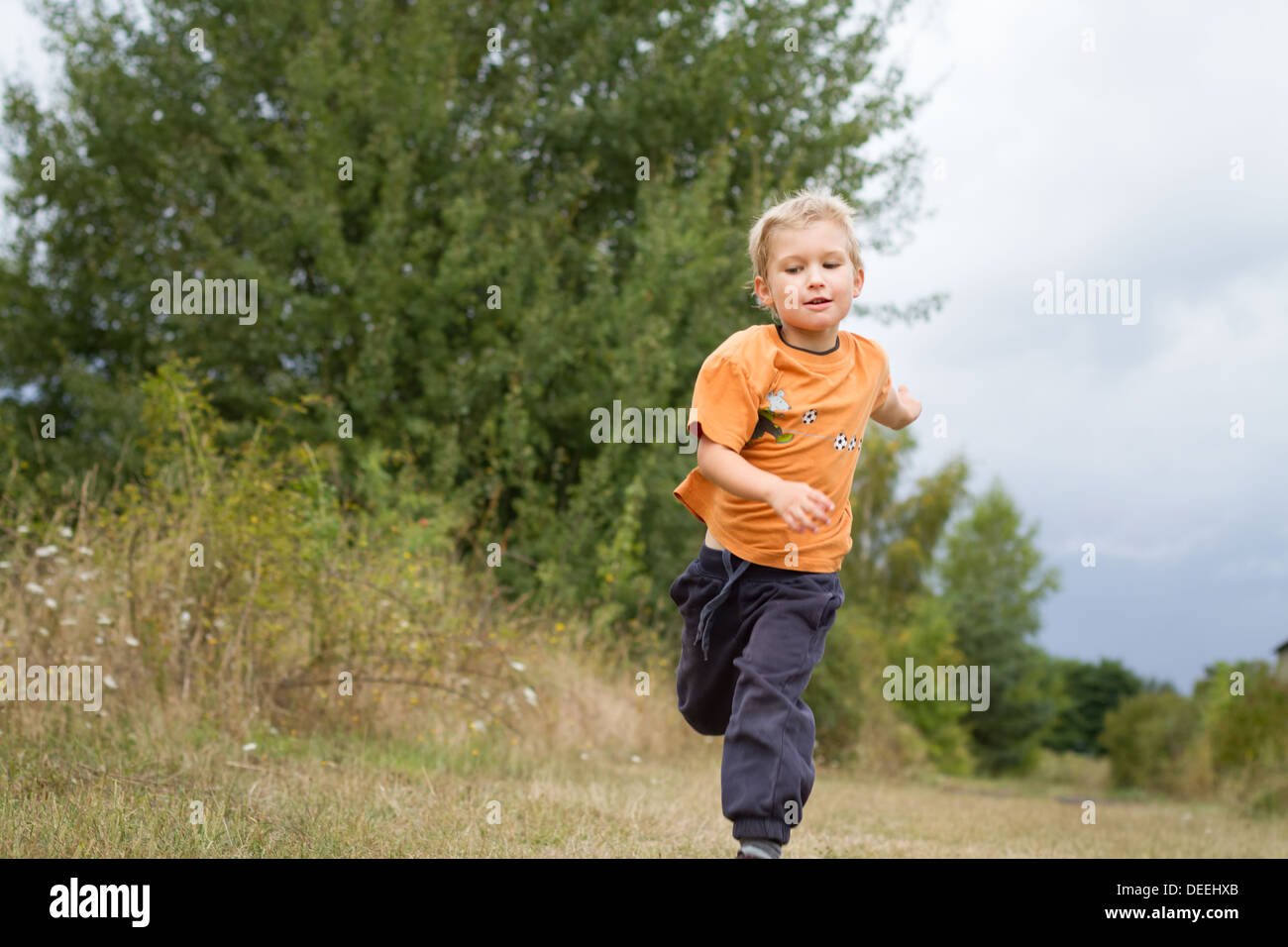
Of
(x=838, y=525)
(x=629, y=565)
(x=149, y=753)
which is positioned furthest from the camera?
(x=629, y=565)

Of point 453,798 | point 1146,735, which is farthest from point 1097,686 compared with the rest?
point 453,798

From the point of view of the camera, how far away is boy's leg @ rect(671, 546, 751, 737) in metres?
3.39

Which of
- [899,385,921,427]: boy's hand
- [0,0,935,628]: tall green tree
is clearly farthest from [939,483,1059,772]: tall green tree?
[899,385,921,427]: boy's hand

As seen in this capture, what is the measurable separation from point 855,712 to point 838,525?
978cm

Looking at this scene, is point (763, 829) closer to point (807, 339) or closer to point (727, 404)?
point (727, 404)

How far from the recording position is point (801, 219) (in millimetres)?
3248

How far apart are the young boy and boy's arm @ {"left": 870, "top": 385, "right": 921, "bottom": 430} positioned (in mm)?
114

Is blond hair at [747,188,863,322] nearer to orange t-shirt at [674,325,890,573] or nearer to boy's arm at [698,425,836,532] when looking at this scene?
orange t-shirt at [674,325,890,573]

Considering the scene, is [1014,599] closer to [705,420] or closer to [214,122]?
[214,122]

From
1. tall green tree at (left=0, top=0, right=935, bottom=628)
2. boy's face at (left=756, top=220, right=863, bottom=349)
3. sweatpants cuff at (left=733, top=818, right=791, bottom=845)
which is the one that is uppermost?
tall green tree at (left=0, top=0, right=935, bottom=628)

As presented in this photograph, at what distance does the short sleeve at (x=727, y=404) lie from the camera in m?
3.12

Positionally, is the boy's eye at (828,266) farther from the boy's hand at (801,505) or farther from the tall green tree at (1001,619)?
the tall green tree at (1001,619)
